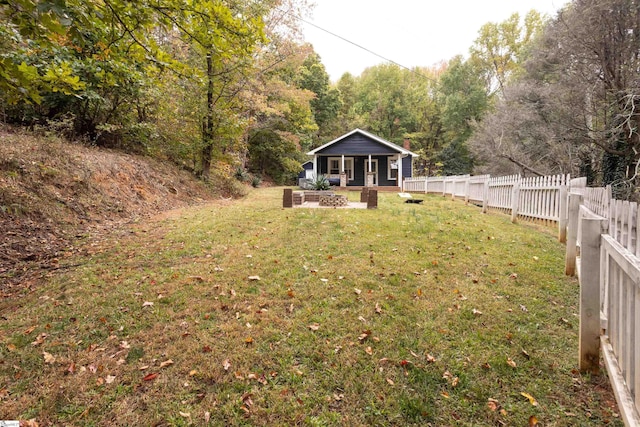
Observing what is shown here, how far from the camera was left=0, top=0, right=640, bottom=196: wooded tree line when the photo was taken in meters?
3.88

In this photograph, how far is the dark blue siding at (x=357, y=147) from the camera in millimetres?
22781

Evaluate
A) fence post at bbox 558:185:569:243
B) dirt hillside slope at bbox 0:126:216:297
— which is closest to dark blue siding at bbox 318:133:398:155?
dirt hillside slope at bbox 0:126:216:297

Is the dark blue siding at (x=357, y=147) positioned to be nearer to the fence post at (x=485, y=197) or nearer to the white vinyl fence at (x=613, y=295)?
the fence post at (x=485, y=197)

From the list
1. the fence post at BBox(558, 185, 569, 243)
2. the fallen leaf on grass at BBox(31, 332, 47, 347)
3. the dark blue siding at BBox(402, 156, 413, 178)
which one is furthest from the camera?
the dark blue siding at BBox(402, 156, 413, 178)

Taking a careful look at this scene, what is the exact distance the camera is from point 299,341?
283 centimetres

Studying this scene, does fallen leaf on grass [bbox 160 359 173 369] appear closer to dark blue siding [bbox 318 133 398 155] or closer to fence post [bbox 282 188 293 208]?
fence post [bbox 282 188 293 208]

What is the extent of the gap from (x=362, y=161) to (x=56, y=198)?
20.5 meters

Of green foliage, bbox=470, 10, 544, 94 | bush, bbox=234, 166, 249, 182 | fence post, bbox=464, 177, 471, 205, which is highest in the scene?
green foliage, bbox=470, 10, 544, 94

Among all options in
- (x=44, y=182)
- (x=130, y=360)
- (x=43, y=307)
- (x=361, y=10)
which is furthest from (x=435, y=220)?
(x=361, y=10)

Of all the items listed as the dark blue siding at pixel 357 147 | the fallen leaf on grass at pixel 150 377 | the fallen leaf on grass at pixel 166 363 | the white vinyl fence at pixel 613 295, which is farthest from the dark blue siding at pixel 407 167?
the fallen leaf on grass at pixel 150 377

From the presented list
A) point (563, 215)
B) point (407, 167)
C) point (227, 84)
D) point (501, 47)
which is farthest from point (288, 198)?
point (501, 47)

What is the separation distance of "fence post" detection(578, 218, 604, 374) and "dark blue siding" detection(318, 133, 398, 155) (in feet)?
68.6

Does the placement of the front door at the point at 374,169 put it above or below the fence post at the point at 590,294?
above

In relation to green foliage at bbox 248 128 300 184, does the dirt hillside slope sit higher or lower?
lower
